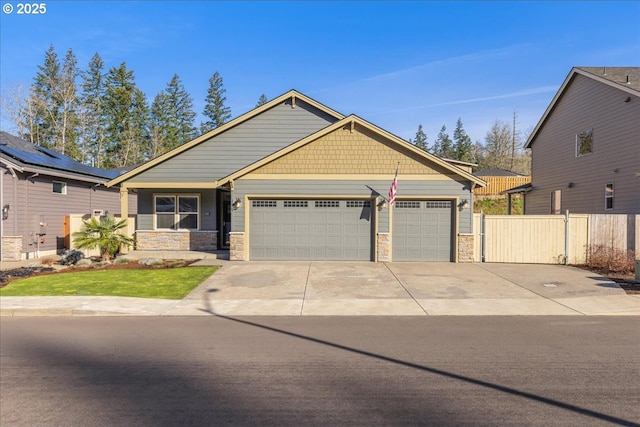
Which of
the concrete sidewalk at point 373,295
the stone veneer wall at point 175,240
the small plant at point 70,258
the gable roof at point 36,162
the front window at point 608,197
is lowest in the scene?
the concrete sidewalk at point 373,295

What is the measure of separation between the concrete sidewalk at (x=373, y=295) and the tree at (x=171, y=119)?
45252 mm

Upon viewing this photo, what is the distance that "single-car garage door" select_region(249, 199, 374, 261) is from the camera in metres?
16.2

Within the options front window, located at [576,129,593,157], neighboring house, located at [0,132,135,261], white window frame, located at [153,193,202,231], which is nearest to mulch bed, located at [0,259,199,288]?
neighboring house, located at [0,132,135,261]

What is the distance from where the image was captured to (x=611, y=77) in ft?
62.3

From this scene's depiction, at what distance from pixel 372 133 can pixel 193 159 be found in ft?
28.0

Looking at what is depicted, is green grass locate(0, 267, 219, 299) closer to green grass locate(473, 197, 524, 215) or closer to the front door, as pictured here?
the front door

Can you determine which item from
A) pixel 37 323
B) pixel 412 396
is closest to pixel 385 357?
pixel 412 396

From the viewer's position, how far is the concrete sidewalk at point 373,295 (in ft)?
28.9

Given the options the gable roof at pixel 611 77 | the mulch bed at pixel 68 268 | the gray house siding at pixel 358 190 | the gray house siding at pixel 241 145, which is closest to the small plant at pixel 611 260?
the gray house siding at pixel 358 190

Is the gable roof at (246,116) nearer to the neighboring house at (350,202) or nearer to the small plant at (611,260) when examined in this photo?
the neighboring house at (350,202)

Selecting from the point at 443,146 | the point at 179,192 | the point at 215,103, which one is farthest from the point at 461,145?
the point at 179,192

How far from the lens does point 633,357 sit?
5.89 m

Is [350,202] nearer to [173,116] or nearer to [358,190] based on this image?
[358,190]

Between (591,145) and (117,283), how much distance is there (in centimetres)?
2199
